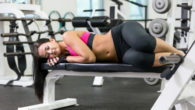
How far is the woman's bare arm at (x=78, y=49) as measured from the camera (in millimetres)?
2151

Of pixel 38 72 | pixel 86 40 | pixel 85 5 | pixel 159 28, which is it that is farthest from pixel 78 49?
pixel 85 5

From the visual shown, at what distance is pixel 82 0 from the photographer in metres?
6.78

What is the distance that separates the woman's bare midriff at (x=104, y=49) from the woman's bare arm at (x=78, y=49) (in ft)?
0.30

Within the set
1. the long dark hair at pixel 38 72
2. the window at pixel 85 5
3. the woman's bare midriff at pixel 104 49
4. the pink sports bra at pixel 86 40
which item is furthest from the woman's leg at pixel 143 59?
the window at pixel 85 5

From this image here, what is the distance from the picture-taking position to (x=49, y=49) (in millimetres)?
2256

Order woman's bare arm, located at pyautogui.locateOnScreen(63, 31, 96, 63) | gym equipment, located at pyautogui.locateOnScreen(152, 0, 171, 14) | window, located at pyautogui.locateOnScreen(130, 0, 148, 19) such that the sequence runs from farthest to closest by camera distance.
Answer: window, located at pyautogui.locateOnScreen(130, 0, 148, 19), gym equipment, located at pyautogui.locateOnScreen(152, 0, 171, 14), woman's bare arm, located at pyautogui.locateOnScreen(63, 31, 96, 63)

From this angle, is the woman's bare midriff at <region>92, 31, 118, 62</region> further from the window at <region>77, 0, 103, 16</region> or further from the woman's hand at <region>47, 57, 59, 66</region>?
the window at <region>77, 0, 103, 16</region>

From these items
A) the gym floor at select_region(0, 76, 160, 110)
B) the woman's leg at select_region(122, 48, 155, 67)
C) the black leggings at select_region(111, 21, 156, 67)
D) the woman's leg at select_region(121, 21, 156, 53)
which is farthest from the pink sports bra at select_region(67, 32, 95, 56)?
the gym floor at select_region(0, 76, 160, 110)

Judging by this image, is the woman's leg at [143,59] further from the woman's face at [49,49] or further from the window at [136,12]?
the window at [136,12]

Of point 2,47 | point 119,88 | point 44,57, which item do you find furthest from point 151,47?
point 2,47

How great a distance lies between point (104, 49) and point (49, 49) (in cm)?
47

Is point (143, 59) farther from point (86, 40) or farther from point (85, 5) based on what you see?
point (85, 5)

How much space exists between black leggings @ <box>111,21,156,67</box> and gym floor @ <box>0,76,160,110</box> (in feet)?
2.16

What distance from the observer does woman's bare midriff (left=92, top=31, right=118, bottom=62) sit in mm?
2225
